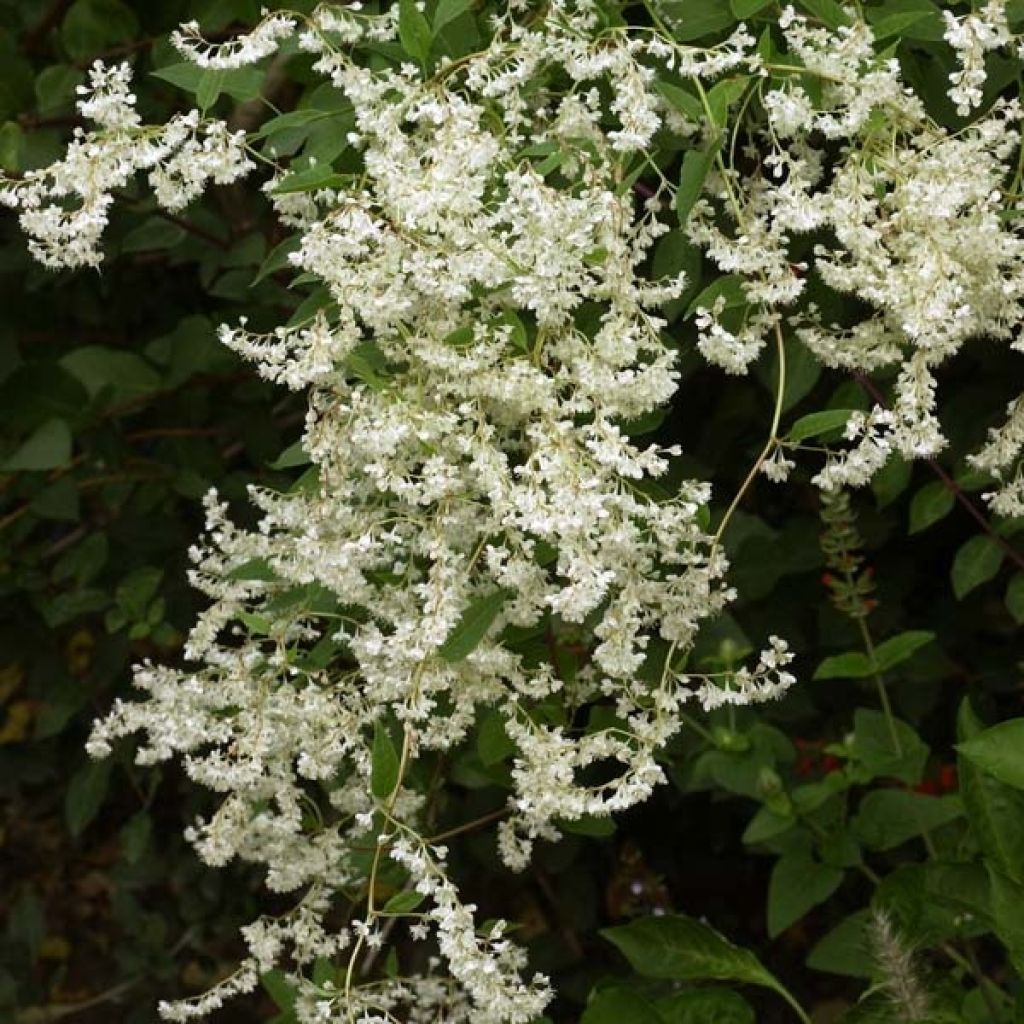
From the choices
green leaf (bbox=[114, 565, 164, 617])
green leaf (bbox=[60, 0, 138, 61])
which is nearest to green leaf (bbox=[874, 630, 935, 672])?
green leaf (bbox=[114, 565, 164, 617])

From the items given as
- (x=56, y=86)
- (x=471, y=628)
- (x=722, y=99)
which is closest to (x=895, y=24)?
(x=722, y=99)

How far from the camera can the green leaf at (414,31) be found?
5.50 feet

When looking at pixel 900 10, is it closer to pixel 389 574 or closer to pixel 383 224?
pixel 383 224

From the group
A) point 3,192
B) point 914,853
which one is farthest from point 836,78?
point 914,853

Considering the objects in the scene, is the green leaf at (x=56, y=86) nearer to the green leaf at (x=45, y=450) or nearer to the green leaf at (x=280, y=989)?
the green leaf at (x=45, y=450)

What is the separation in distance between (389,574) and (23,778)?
1803mm

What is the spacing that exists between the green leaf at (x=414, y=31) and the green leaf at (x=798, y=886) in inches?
46.9

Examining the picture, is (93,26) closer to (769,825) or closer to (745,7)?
(745,7)

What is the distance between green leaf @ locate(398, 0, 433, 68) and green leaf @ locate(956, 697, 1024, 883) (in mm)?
985

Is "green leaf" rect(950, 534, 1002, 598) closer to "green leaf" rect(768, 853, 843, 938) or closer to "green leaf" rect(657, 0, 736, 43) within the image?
"green leaf" rect(768, 853, 843, 938)

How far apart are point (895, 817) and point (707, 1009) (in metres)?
0.42

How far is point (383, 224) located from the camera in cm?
159

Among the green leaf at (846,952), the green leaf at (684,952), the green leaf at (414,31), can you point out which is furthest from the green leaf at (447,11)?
the green leaf at (846,952)

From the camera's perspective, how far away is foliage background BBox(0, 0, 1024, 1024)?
7.39 ft
